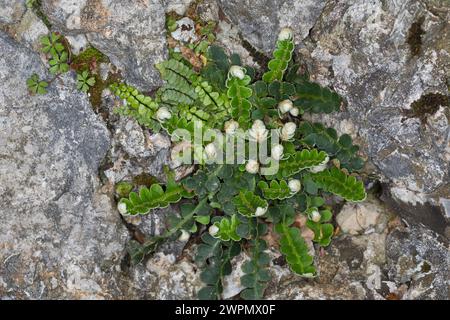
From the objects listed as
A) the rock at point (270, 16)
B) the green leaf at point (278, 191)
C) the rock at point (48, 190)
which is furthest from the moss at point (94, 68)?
the green leaf at point (278, 191)

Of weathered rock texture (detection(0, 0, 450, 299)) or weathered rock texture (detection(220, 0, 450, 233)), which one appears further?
weathered rock texture (detection(0, 0, 450, 299))

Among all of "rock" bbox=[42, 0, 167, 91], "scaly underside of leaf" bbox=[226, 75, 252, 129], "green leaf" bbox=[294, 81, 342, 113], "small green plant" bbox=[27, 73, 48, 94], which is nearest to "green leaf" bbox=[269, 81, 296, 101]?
"green leaf" bbox=[294, 81, 342, 113]

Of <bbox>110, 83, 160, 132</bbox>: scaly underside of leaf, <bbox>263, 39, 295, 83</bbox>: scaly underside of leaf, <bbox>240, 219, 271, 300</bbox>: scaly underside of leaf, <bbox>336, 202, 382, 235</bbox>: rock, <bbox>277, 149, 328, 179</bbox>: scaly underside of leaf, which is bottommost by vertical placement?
<bbox>240, 219, 271, 300</bbox>: scaly underside of leaf

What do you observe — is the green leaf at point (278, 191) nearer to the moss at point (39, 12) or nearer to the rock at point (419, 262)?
the rock at point (419, 262)

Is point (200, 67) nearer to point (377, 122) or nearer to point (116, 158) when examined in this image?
point (116, 158)

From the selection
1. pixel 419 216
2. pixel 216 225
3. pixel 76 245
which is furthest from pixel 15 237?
pixel 419 216

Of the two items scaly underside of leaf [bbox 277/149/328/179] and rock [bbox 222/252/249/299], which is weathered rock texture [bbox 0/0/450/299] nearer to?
rock [bbox 222/252/249/299]

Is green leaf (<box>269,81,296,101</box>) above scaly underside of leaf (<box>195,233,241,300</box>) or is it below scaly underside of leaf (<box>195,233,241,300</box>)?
above

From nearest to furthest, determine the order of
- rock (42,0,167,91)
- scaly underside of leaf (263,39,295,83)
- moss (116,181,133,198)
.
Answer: scaly underside of leaf (263,39,295,83) → rock (42,0,167,91) → moss (116,181,133,198)
